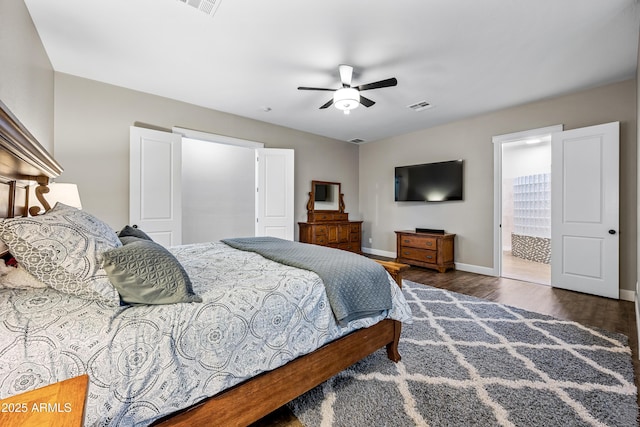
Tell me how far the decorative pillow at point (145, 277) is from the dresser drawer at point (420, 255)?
4.25 meters

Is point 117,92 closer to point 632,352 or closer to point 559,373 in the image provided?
point 559,373

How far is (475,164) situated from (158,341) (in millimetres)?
4957

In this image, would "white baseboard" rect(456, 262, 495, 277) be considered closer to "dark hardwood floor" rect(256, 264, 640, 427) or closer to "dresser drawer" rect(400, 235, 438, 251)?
"dark hardwood floor" rect(256, 264, 640, 427)

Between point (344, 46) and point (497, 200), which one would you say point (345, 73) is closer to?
point (344, 46)

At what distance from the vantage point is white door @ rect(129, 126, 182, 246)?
3.31 meters

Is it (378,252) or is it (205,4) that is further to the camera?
(378,252)

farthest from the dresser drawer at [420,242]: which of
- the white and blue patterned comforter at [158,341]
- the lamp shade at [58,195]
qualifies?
the lamp shade at [58,195]

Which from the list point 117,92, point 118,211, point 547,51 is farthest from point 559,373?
point 117,92

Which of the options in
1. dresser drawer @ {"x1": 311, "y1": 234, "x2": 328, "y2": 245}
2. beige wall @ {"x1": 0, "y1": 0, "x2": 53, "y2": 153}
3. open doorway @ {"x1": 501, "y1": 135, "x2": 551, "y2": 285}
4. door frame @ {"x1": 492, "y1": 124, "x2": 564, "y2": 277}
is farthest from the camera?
open doorway @ {"x1": 501, "y1": 135, "x2": 551, "y2": 285}

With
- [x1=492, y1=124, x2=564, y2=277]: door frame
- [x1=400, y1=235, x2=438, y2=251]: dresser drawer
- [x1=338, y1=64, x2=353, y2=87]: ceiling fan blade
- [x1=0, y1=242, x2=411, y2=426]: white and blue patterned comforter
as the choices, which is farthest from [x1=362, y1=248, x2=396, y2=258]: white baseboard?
[x1=0, y1=242, x2=411, y2=426]: white and blue patterned comforter

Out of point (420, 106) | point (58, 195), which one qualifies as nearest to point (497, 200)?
point (420, 106)

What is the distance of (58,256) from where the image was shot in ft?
3.40

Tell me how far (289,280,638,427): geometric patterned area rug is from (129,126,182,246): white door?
9.67ft

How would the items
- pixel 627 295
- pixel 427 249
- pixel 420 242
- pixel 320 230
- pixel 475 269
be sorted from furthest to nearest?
pixel 320 230, pixel 420 242, pixel 427 249, pixel 475 269, pixel 627 295
